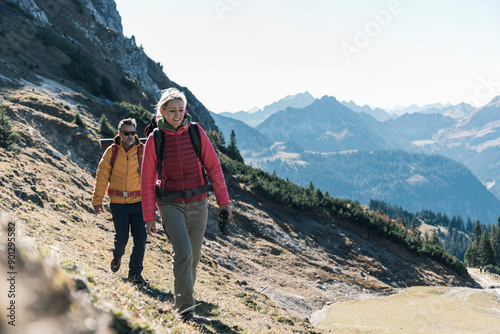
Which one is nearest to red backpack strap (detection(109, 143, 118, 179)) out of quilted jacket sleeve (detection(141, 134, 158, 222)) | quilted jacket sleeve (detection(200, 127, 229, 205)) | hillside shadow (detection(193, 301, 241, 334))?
quilted jacket sleeve (detection(141, 134, 158, 222))

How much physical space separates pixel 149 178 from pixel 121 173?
2501 mm

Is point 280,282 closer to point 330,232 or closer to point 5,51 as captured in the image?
point 330,232

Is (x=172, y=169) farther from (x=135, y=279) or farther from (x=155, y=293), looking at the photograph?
(x=135, y=279)

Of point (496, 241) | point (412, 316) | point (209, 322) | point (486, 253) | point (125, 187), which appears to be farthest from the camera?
point (496, 241)

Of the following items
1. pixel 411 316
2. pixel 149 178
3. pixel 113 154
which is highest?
pixel 113 154

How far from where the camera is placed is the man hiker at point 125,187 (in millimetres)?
8312

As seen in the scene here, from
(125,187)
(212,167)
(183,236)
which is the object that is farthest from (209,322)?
(125,187)

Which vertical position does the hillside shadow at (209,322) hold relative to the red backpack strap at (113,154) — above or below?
below

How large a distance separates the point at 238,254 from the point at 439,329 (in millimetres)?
15507

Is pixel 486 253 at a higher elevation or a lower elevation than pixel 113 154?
lower

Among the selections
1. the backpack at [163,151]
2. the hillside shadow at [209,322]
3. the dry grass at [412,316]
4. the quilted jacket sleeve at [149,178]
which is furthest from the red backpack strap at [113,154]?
the dry grass at [412,316]

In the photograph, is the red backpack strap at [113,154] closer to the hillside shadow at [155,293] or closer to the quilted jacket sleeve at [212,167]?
the hillside shadow at [155,293]

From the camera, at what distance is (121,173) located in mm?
8406

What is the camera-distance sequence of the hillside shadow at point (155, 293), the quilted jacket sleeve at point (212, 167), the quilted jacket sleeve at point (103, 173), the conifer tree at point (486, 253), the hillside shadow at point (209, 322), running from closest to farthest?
the quilted jacket sleeve at point (212, 167), the hillside shadow at point (209, 322), the hillside shadow at point (155, 293), the quilted jacket sleeve at point (103, 173), the conifer tree at point (486, 253)
